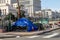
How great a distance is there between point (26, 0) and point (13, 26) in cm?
15351

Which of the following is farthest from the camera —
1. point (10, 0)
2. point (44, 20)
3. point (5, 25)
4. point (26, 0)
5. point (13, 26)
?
point (26, 0)

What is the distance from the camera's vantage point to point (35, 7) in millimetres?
193250

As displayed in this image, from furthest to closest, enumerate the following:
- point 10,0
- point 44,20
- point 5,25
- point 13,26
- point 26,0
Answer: point 26,0, point 10,0, point 44,20, point 13,26, point 5,25

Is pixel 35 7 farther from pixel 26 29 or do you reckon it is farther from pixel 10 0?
pixel 26 29

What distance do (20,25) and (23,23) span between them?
548mm

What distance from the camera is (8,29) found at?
3247cm

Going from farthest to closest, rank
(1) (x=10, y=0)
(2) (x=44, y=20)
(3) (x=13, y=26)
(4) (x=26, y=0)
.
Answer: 1. (4) (x=26, y=0)
2. (1) (x=10, y=0)
3. (2) (x=44, y=20)
4. (3) (x=13, y=26)

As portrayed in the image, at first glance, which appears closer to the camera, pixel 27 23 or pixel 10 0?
pixel 27 23

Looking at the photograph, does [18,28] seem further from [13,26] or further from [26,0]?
[26,0]

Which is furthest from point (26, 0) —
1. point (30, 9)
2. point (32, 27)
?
point (32, 27)

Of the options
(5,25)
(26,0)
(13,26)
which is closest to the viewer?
(5,25)

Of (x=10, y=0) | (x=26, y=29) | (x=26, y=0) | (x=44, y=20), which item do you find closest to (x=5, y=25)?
(x=26, y=29)

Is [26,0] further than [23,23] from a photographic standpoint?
Yes

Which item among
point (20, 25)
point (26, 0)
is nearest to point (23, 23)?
point (20, 25)
